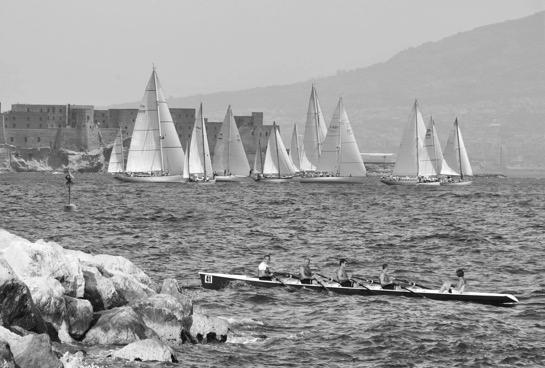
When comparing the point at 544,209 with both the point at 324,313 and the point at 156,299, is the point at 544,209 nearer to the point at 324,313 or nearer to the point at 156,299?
the point at 324,313

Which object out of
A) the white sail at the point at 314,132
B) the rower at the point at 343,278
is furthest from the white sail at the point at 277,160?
the rower at the point at 343,278

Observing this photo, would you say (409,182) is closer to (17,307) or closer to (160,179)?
(160,179)

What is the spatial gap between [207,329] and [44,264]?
165 inches

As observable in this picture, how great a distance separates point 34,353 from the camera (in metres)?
19.7

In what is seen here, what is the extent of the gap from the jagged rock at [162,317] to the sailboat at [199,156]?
342 feet

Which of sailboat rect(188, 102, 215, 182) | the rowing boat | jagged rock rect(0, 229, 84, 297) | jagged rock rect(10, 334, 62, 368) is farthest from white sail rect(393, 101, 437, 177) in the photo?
jagged rock rect(10, 334, 62, 368)

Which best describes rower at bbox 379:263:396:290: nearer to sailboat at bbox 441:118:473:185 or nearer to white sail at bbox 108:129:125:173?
sailboat at bbox 441:118:473:185

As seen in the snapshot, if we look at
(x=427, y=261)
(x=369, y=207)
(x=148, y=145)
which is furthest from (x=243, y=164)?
(x=427, y=261)

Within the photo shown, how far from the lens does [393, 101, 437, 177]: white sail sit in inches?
4739

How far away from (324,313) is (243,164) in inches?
4554

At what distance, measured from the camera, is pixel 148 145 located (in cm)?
12388

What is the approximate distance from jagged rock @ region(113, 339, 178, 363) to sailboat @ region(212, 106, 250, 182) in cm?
12117

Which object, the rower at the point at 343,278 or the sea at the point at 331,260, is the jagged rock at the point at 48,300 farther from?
the rower at the point at 343,278

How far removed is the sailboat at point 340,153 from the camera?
4833 inches
